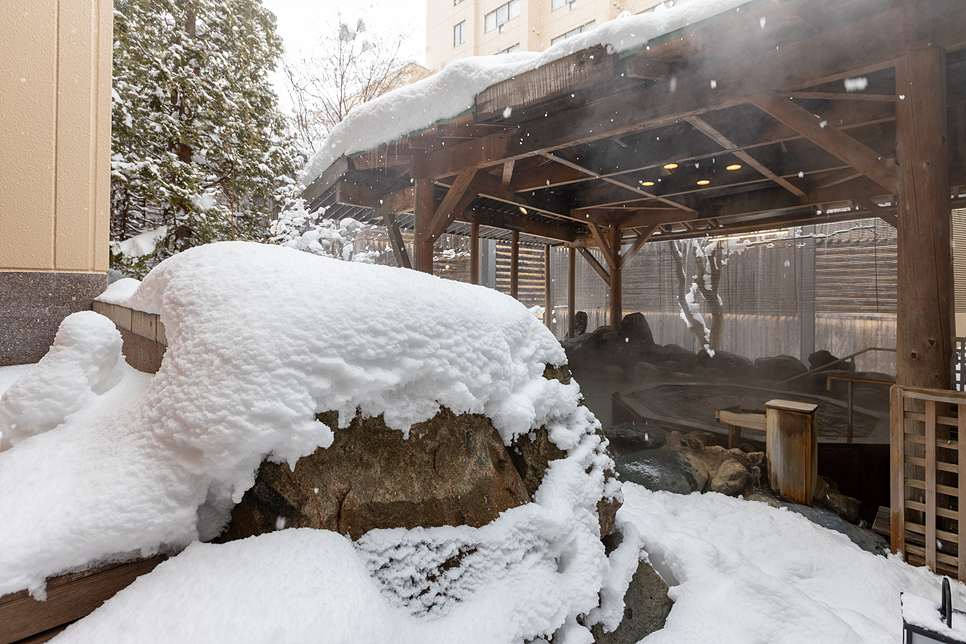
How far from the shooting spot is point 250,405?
3.12 ft

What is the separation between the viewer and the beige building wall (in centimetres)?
288

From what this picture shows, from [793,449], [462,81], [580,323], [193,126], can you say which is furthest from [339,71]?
[793,449]

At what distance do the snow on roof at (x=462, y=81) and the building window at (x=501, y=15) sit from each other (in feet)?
52.7

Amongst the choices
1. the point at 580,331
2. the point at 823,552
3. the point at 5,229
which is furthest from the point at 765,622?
the point at 580,331

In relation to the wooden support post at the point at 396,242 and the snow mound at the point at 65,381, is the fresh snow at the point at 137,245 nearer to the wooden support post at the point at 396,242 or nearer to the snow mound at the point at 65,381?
the wooden support post at the point at 396,242

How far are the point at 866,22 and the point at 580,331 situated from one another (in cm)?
881

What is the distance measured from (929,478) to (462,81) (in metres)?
3.93

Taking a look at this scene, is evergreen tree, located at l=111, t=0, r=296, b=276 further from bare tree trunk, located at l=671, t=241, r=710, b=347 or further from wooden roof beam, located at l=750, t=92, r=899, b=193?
bare tree trunk, located at l=671, t=241, r=710, b=347

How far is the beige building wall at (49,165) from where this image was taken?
9.45 feet

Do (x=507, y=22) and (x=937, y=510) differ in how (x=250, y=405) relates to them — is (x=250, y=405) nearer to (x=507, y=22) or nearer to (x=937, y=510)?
(x=937, y=510)

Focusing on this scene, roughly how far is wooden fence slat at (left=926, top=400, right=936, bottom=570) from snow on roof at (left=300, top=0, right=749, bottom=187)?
Answer: 8.20 feet

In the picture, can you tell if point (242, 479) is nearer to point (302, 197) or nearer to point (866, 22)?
point (866, 22)

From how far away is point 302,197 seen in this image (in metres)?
5.93

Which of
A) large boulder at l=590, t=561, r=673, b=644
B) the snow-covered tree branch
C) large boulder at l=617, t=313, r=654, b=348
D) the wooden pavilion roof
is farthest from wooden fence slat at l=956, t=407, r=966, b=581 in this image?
the snow-covered tree branch
